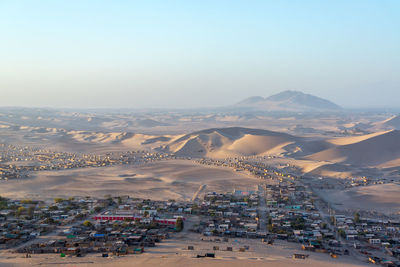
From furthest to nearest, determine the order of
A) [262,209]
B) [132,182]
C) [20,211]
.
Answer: [132,182]
[262,209]
[20,211]

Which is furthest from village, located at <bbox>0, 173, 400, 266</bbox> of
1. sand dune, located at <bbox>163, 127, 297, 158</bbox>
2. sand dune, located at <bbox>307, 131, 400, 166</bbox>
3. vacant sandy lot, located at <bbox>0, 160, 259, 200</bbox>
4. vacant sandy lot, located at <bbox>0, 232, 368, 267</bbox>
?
sand dune, located at <bbox>163, 127, 297, 158</bbox>

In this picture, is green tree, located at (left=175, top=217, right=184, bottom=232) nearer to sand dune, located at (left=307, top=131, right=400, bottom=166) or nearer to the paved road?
the paved road

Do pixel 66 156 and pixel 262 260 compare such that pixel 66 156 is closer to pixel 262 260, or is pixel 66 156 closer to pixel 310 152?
pixel 310 152

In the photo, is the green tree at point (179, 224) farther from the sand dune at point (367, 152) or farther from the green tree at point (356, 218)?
the sand dune at point (367, 152)

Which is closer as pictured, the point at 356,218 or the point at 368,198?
the point at 356,218

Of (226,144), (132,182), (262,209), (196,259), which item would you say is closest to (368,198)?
(262,209)

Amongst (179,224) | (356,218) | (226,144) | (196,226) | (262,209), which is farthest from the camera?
(226,144)

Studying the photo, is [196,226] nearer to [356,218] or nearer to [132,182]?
[356,218]

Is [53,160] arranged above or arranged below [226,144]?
below

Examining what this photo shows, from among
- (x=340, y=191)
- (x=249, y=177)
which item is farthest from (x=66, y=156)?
(x=340, y=191)
